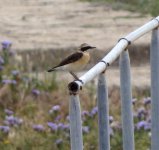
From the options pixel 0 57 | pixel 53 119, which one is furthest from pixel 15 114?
pixel 0 57

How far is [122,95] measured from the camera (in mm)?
2428

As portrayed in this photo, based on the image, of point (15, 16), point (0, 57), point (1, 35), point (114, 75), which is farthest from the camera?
point (15, 16)

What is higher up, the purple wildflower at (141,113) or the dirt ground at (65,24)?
the dirt ground at (65,24)

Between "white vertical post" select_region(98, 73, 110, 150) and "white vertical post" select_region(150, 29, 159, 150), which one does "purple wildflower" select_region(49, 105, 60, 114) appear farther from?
"white vertical post" select_region(98, 73, 110, 150)

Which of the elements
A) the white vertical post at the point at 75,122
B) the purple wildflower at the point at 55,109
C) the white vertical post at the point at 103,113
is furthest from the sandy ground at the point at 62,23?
the white vertical post at the point at 75,122

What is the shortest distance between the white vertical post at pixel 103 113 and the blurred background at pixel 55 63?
2159mm

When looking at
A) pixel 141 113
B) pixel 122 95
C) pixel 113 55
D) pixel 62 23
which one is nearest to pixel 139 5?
pixel 62 23

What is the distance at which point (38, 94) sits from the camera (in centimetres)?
513

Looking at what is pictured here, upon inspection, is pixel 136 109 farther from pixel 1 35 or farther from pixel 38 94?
pixel 1 35

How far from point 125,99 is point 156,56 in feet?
0.96

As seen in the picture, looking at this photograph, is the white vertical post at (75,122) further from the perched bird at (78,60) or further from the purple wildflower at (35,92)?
the purple wildflower at (35,92)

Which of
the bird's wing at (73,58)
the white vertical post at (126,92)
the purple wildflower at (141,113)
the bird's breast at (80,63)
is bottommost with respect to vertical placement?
the white vertical post at (126,92)

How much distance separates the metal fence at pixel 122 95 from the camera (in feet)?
6.30

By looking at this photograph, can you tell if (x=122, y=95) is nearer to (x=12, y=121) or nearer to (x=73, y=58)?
(x=73, y=58)
